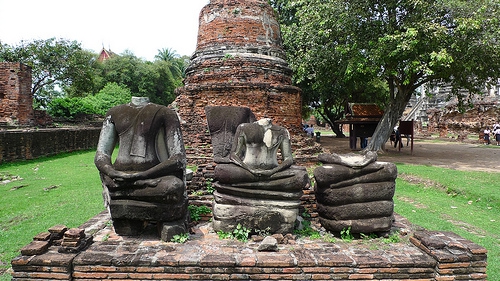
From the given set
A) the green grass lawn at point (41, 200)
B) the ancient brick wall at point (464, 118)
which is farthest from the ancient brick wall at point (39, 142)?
the ancient brick wall at point (464, 118)

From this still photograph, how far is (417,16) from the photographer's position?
1082cm

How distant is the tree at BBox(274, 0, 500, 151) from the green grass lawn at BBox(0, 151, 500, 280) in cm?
361

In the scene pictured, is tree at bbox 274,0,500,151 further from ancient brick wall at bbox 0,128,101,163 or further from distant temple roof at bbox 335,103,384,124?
ancient brick wall at bbox 0,128,101,163

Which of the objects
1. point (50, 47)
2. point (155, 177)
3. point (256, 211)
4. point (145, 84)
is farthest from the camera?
point (145, 84)

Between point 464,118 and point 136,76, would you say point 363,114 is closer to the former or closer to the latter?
point 464,118

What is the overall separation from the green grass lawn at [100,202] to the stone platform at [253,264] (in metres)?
0.82

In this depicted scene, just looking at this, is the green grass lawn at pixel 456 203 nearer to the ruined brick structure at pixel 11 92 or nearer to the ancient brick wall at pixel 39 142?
the ancient brick wall at pixel 39 142

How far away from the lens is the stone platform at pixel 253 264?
9.87ft

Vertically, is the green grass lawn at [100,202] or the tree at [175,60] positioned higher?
the tree at [175,60]

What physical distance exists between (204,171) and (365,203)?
2.52 m

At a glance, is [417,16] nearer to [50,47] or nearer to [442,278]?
[442,278]

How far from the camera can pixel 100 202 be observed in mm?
6613

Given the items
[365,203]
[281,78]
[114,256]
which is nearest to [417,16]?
[281,78]

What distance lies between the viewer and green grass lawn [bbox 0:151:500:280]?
195 inches
